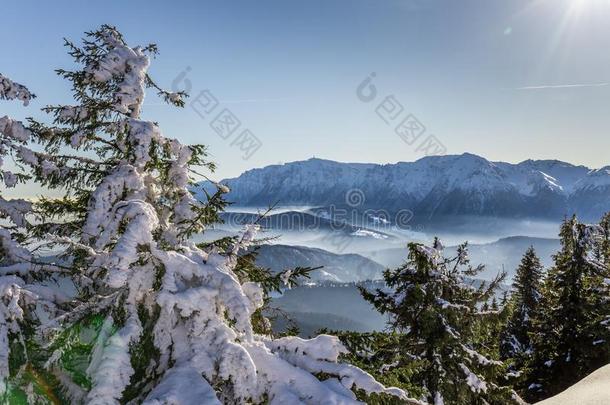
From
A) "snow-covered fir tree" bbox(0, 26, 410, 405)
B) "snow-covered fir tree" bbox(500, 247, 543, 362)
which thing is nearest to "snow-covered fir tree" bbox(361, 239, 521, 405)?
"snow-covered fir tree" bbox(0, 26, 410, 405)

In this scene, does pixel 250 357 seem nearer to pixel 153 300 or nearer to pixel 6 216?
pixel 153 300

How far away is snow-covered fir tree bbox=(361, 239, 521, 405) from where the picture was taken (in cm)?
1263

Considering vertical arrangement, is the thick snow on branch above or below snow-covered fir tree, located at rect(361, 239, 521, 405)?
above

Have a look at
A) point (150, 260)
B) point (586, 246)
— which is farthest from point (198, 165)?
point (586, 246)

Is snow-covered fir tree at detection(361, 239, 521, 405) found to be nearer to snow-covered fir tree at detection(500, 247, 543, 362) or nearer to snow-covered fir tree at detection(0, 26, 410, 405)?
snow-covered fir tree at detection(0, 26, 410, 405)

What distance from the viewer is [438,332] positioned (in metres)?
13.1

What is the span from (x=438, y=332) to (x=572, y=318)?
561 inches

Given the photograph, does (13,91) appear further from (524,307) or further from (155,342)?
(524,307)

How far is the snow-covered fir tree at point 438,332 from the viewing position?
12.6 m

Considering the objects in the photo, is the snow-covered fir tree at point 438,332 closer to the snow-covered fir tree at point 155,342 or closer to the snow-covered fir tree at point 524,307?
the snow-covered fir tree at point 155,342

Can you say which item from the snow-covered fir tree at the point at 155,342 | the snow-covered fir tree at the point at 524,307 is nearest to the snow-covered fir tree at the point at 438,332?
the snow-covered fir tree at the point at 155,342

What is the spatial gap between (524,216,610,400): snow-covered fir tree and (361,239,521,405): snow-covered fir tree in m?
10.1

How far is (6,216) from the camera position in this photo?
8633mm

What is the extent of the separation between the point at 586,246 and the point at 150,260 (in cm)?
2451
